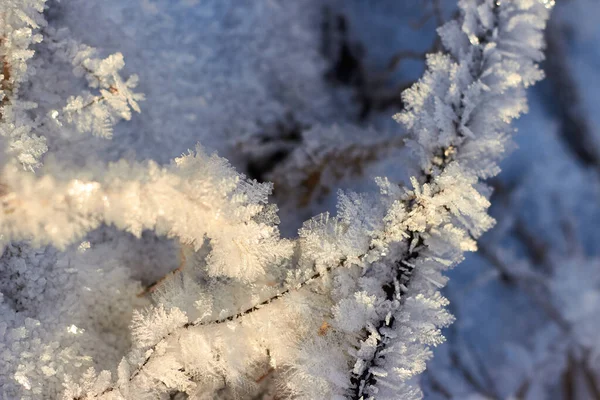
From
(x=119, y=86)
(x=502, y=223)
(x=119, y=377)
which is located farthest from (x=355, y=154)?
(x=119, y=377)

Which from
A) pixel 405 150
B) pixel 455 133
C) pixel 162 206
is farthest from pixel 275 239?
pixel 405 150

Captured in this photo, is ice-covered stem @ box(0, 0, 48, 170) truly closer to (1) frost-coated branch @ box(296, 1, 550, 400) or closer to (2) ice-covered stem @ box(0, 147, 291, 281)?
(2) ice-covered stem @ box(0, 147, 291, 281)

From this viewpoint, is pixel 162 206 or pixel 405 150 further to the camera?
pixel 405 150

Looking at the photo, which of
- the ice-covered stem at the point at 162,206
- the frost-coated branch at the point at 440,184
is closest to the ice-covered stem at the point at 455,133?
the frost-coated branch at the point at 440,184

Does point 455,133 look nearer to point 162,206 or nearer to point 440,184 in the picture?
point 440,184

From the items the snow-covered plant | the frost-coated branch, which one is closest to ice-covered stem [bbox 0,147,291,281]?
the snow-covered plant

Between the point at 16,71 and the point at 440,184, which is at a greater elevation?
the point at 16,71
